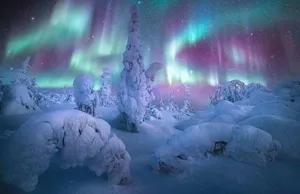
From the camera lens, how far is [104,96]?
43.6m

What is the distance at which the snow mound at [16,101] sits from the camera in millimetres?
19625

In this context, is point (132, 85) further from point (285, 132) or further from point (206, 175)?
point (206, 175)

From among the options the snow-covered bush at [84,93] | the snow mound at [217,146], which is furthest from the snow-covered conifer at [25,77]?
the snow mound at [217,146]

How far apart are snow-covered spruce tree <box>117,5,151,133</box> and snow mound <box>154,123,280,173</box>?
39.6ft

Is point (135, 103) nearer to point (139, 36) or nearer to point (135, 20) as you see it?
point (139, 36)

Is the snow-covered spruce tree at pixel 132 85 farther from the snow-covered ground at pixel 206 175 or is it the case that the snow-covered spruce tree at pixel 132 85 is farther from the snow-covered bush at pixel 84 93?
the snow-covered ground at pixel 206 175

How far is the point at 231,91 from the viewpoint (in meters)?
40.5

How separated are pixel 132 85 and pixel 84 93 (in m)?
6.04

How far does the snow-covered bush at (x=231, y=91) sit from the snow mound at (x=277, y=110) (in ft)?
67.0

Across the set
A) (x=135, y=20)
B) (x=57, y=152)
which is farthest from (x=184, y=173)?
(x=135, y=20)

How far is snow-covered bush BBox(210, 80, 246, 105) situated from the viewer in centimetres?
3981

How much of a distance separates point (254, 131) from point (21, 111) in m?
20.3

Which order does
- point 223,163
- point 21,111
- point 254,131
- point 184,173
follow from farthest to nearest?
point 21,111, point 254,131, point 223,163, point 184,173

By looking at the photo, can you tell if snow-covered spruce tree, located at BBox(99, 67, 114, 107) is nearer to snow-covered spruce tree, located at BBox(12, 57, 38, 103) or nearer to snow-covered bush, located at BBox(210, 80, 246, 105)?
snow-covered spruce tree, located at BBox(12, 57, 38, 103)
